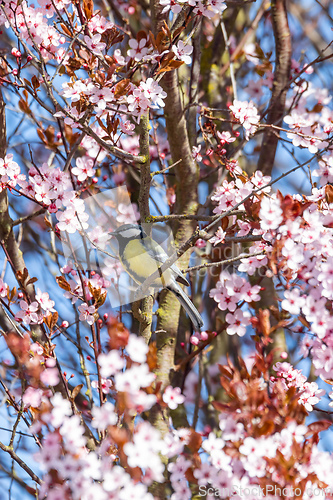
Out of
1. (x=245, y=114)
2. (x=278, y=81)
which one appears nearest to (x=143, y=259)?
(x=245, y=114)

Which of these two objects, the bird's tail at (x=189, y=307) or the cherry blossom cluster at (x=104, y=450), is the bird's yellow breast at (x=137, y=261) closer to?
the bird's tail at (x=189, y=307)

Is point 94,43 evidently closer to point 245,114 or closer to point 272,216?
point 245,114

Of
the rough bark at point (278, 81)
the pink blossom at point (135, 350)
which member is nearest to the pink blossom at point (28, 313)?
the pink blossom at point (135, 350)

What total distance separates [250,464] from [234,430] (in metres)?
0.12

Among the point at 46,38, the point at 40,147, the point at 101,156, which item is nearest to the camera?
the point at 46,38

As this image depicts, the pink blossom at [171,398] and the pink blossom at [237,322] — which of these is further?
the pink blossom at [237,322]

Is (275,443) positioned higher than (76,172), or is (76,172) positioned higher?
(76,172)

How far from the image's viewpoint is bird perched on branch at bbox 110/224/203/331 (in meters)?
3.14

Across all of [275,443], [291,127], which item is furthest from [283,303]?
[291,127]

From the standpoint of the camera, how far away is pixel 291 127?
3.18m

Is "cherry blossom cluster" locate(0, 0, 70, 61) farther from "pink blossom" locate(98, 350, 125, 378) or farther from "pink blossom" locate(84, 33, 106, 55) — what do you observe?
"pink blossom" locate(98, 350, 125, 378)

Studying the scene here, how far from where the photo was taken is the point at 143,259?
3246 millimetres

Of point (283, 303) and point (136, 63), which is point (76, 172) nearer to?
point (136, 63)

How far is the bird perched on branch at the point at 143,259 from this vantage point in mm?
3143
